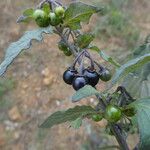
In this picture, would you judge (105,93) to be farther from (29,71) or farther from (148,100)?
(29,71)

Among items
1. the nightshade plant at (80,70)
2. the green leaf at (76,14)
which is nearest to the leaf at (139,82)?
the nightshade plant at (80,70)

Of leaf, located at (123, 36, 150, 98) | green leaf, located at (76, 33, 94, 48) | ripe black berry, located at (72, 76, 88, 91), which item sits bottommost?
leaf, located at (123, 36, 150, 98)

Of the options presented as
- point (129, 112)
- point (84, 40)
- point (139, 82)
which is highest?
point (84, 40)

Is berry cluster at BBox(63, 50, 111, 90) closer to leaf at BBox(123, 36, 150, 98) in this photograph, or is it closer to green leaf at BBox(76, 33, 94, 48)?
green leaf at BBox(76, 33, 94, 48)

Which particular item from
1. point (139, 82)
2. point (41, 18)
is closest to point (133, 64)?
point (41, 18)

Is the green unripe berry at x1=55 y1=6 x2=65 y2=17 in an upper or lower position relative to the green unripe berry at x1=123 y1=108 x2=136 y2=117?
upper

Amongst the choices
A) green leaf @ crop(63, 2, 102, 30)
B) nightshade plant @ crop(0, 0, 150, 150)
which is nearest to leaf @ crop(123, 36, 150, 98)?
nightshade plant @ crop(0, 0, 150, 150)

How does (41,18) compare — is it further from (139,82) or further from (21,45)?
(139,82)

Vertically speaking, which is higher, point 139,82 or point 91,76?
point 91,76
